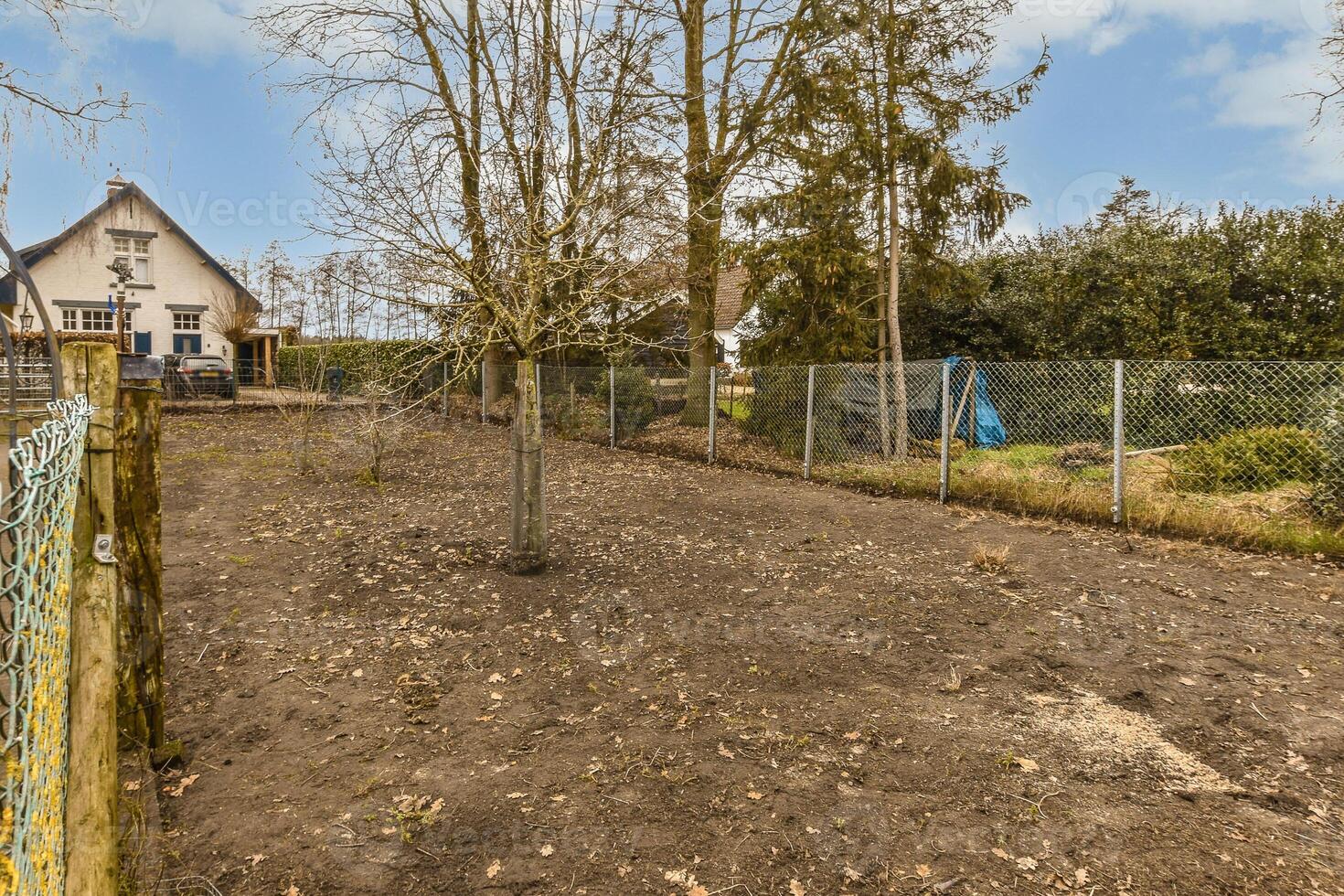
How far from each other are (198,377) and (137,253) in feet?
33.9

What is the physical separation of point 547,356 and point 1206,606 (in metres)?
14.6

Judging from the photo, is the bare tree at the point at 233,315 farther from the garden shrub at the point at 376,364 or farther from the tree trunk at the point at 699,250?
the tree trunk at the point at 699,250

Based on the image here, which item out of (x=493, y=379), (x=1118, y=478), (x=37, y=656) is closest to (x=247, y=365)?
(x=493, y=379)

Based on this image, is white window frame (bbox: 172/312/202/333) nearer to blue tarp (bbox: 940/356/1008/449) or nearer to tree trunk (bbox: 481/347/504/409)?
tree trunk (bbox: 481/347/504/409)

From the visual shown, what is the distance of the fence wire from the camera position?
992 millimetres

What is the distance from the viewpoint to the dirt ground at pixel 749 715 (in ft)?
7.92

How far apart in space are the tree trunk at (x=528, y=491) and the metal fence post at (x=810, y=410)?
469 cm

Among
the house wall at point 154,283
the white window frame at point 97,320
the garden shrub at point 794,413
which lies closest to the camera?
the garden shrub at point 794,413

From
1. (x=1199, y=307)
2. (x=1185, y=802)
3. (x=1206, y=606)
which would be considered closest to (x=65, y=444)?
(x=1185, y=802)

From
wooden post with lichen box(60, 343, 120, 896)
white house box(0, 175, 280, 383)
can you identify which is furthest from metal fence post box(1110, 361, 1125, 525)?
white house box(0, 175, 280, 383)

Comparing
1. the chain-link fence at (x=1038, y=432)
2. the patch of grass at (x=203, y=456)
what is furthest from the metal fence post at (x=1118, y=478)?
the patch of grass at (x=203, y=456)

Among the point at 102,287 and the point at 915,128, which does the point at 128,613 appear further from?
the point at 102,287

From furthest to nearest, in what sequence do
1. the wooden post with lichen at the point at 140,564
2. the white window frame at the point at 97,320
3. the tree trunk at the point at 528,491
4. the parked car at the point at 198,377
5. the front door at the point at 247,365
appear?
the front door at the point at 247,365 → the white window frame at the point at 97,320 → the parked car at the point at 198,377 → the tree trunk at the point at 528,491 → the wooden post with lichen at the point at 140,564

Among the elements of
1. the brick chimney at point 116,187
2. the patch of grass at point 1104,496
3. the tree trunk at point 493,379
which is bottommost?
the patch of grass at point 1104,496
